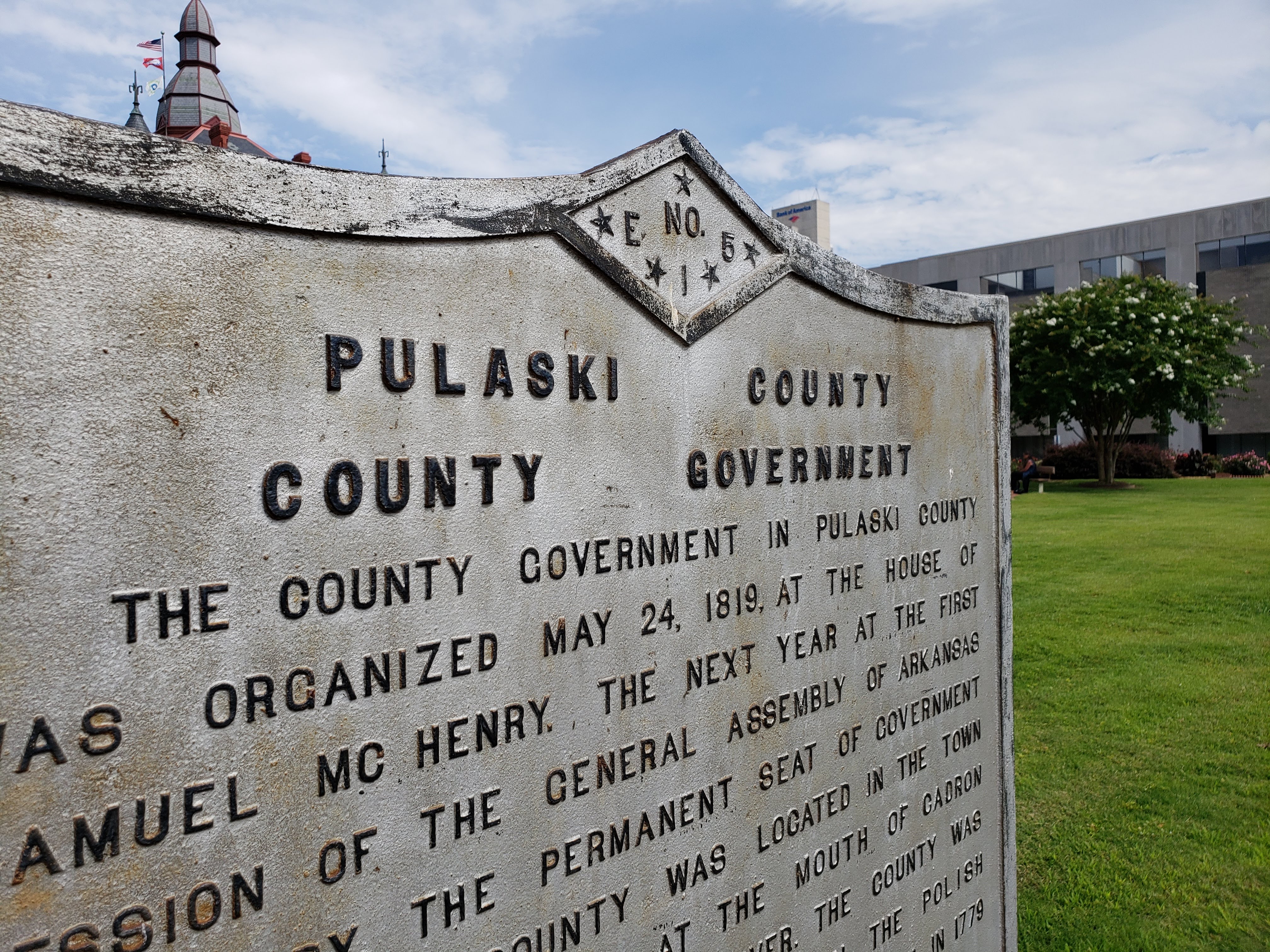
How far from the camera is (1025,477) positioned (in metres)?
25.0

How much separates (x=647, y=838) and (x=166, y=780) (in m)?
1.13

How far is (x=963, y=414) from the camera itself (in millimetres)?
3117

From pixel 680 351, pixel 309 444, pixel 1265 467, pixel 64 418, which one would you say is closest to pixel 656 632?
pixel 680 351

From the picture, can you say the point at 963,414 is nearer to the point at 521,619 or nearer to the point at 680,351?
the point at 680,351

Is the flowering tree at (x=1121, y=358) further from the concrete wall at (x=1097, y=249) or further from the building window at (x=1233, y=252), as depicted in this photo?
the building window at (x=1233, y=252)

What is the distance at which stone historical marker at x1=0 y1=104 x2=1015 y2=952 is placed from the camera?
4.52ft

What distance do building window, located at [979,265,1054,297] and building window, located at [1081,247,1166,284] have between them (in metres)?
1.77

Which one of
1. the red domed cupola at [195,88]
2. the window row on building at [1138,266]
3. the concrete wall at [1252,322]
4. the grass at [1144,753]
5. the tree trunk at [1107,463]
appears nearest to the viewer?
the grass at [1144,753]

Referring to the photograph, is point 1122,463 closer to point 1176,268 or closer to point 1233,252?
point 1176,268

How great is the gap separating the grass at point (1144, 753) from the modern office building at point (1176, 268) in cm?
2983

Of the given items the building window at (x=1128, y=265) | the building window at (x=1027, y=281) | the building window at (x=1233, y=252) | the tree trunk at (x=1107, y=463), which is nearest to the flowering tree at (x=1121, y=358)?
the tree trunk at (x=1107, y=463)

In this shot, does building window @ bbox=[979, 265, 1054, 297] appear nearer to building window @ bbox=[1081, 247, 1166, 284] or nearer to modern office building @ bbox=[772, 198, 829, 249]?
building window @ bbox=[1081, 247, 1166, 284]

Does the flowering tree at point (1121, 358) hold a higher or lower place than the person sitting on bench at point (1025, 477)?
higher

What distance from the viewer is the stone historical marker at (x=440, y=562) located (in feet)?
4.52
